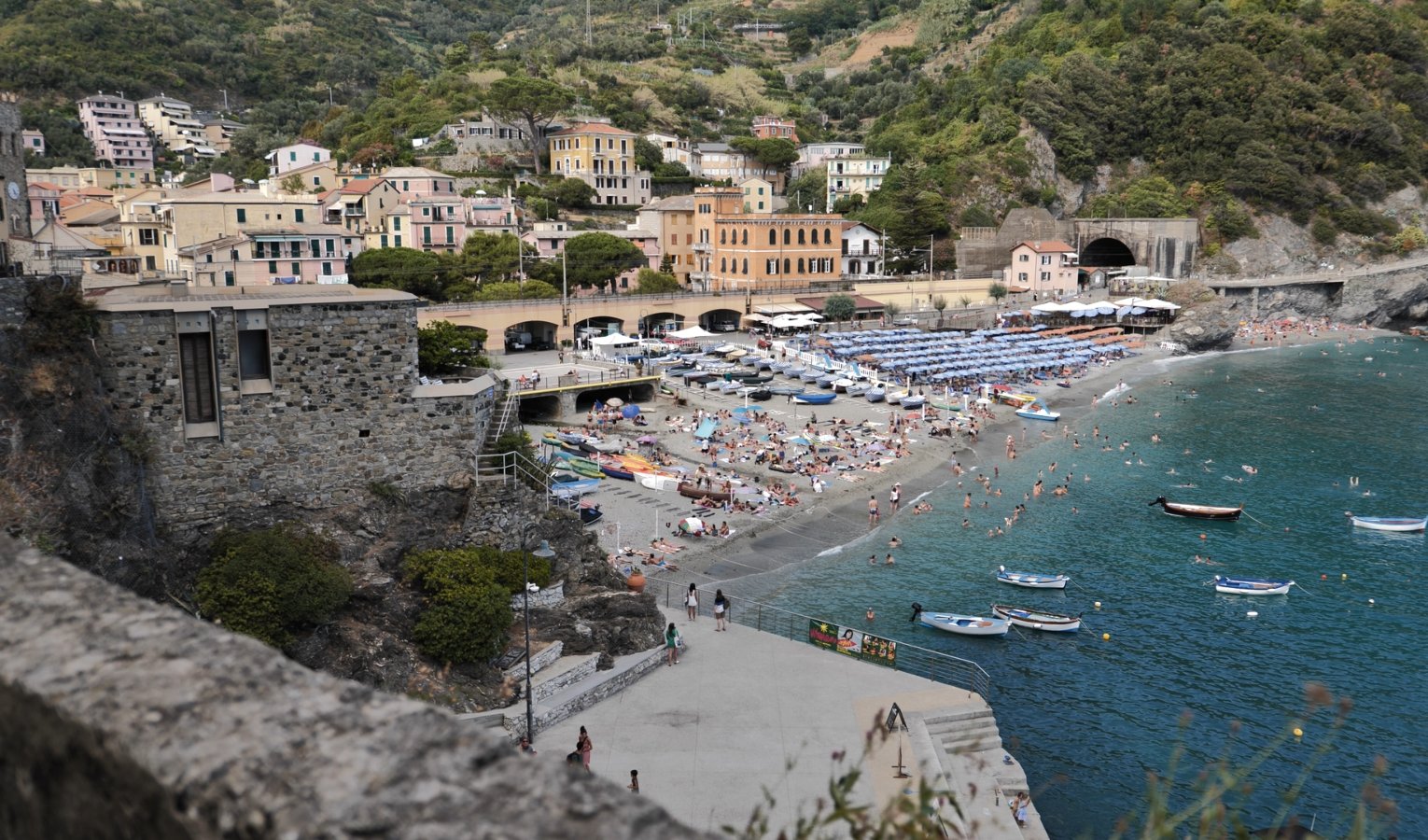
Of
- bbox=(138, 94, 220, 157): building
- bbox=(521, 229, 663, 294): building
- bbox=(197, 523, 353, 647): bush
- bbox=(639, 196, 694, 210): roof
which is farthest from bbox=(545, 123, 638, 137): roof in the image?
bbox=(197, 523, 353, 647): bush

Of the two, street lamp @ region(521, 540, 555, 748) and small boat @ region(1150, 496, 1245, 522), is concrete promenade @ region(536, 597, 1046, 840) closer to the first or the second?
street lamp @ region(521, 540, 555, 748)

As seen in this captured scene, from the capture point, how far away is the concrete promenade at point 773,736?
15477 millimetres

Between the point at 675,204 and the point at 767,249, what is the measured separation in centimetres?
798

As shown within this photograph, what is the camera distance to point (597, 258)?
67875mm

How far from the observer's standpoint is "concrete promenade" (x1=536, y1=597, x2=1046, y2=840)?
1548 centimetres

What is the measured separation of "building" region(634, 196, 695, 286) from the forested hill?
56.7 metres

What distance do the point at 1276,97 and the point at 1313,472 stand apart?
69597 millimetres

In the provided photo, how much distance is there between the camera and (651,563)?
1126 inches

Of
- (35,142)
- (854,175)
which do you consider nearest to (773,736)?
(854,175)

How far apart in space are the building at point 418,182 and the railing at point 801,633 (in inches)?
1872

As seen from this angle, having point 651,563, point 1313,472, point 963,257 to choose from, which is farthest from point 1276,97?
point 651,563

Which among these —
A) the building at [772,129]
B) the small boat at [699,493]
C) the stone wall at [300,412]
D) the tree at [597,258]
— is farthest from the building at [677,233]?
the stone wall at [300,412]

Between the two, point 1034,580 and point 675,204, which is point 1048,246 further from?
point 1034,580

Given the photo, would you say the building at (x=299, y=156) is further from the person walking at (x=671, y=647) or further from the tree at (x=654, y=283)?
the person walking at (x=671, y=647)
